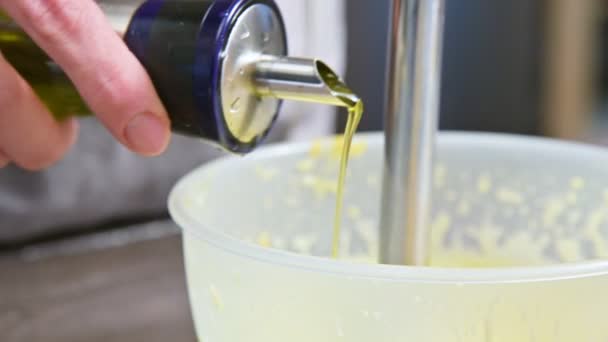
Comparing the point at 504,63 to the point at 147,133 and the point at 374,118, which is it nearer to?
the point at 374,118

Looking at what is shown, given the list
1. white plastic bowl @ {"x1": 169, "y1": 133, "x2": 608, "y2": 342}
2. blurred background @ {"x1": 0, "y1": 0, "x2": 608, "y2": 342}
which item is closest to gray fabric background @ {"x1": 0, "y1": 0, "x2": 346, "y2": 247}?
blurred background @ {"x1": 0, "y1": 0, "x2": 608, "y2": 342}

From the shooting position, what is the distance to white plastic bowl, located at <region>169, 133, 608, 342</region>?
29 centimetres

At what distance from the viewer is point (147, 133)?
0.34 m

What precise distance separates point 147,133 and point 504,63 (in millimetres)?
994

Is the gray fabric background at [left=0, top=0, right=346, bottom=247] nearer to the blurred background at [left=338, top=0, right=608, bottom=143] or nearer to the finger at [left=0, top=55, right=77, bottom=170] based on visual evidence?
the finger at [left=0, top=55, right=77, bottom=170]

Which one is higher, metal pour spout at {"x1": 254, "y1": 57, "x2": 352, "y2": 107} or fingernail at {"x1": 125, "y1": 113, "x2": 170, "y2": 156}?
metal pour spout at {"x1": 254, "y1": 57, "x2": 352, "y2": 107}

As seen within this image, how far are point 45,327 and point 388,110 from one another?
0.81 feet

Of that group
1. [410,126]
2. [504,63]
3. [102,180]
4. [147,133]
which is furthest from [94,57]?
[504,63]

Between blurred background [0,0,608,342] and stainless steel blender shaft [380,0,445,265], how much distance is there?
147mm

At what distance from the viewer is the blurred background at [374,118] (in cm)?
46

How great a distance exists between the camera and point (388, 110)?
0.38 m

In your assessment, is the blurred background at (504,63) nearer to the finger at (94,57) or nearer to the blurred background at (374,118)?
the blurred background at (374,118)

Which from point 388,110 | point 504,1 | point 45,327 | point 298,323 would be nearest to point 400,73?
point 388,110

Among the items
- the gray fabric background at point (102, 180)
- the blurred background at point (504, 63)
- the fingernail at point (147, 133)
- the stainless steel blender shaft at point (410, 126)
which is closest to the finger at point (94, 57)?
the fingernail at point (147, 133)
